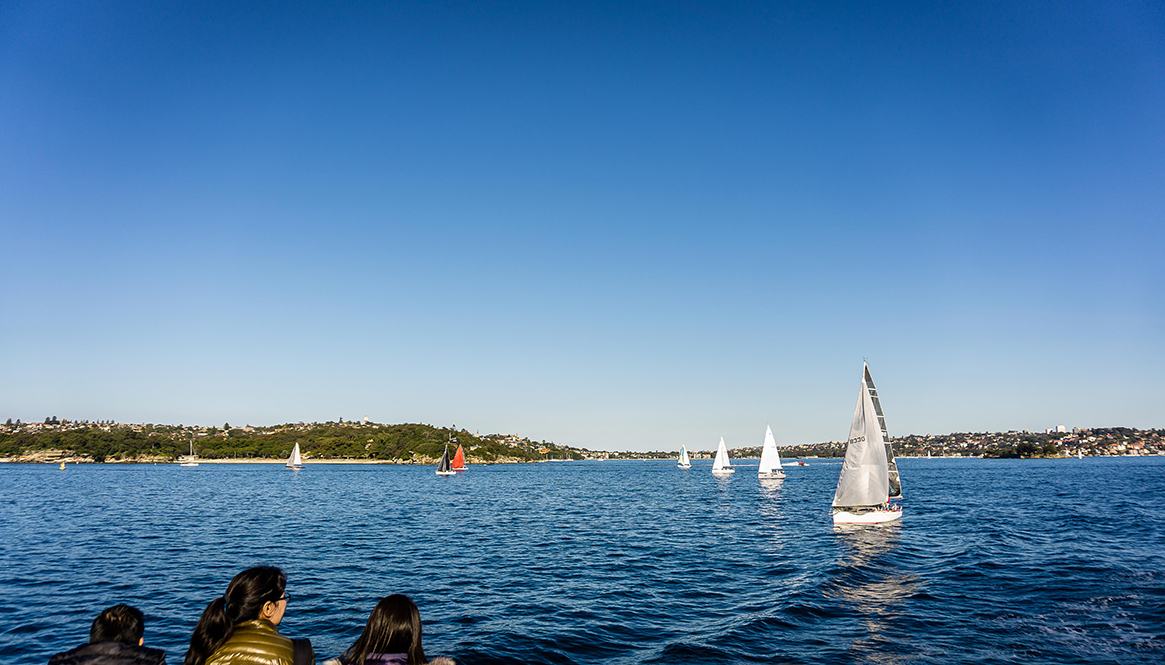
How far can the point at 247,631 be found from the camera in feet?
17.7

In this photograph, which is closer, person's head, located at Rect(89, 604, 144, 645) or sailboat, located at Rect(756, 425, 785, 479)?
person's head, located at Rect(89, 604, 144, 645)

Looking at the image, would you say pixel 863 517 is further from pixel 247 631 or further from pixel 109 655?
pixel 109 655

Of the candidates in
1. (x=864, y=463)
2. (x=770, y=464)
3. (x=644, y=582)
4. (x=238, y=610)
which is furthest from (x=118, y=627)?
(x=770, y=464)

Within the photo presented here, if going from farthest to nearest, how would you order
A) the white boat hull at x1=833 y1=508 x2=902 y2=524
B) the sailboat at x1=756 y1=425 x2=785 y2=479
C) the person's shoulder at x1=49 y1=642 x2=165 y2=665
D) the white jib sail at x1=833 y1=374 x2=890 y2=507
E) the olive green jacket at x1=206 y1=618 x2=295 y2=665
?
the sailboat at x1=756 y1=425 x2=785 y2=479
the white boat hull at x1=833 y1=508 x2=902 y2=524
the white jib sail at x1=833 y1=374 x2=890 y2=507
the person's shoulder at x1=49 y1=642 x2=165 y2=665
the olive green jacket at x1=206 y1=618 x2=295 y2=665

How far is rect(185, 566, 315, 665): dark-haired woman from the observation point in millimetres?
5355

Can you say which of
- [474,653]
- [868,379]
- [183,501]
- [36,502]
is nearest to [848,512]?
[868,379]

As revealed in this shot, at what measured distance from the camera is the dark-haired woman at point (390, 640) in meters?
5.36

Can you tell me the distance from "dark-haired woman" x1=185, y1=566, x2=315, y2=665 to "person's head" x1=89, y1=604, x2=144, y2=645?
1532 mm

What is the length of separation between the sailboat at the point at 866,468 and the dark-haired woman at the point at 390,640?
135ft

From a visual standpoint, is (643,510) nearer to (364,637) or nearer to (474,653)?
(474,653)

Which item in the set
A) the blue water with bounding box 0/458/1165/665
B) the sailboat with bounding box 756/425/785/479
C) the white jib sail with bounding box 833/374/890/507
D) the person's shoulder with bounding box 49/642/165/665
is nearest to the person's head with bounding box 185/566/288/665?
the person's shoulder with bounding box 49/642/165/665

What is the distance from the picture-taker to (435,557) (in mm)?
32000

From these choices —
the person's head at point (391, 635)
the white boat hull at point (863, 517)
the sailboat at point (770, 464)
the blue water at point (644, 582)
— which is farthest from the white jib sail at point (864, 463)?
the sailboat at point (770, 464)

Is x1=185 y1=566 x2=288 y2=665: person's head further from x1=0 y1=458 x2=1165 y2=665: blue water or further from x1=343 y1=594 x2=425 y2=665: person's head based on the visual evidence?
x1=0 y1=458 x2=1165 y2=665: blue water
